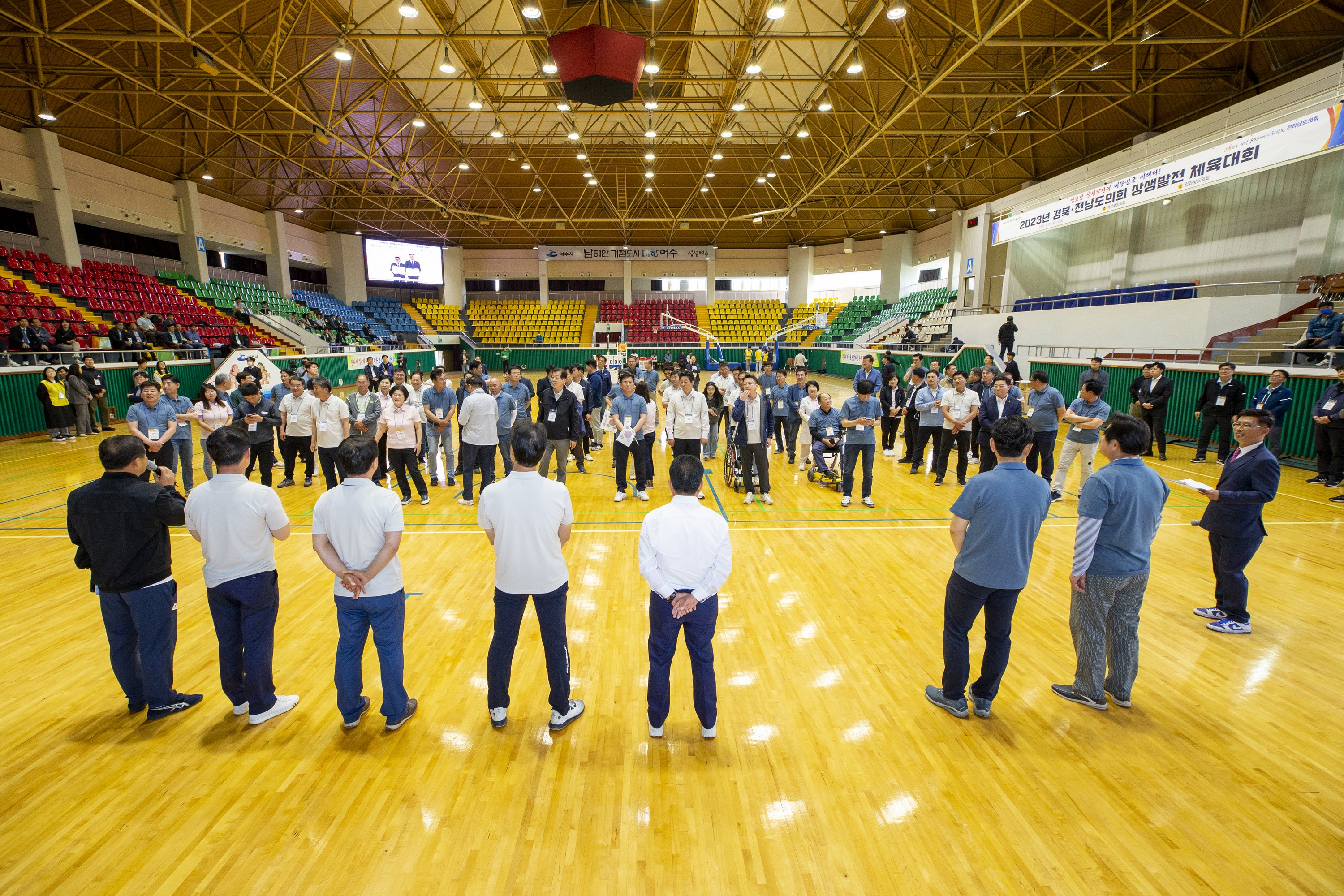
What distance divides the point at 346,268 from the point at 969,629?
3808 cm

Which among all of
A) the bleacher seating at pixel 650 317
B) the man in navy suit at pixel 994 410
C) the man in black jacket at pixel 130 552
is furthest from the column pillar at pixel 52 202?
the man in navy suit at pixel 994 410

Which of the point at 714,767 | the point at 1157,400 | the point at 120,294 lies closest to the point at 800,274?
the point at 1157,400

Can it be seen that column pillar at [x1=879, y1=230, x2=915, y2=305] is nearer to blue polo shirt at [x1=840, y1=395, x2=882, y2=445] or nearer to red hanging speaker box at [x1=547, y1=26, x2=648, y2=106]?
red hanging speaker box at [x1=547, y1=26, x2=648, y2=106]

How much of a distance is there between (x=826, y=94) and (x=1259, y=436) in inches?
774

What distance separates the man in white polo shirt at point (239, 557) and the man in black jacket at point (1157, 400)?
11582mm

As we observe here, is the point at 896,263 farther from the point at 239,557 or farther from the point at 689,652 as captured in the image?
the point at 239,557

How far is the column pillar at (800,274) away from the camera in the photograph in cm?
3794

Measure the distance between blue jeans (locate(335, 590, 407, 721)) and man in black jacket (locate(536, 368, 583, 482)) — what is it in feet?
15.7

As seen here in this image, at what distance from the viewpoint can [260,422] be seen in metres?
8.11

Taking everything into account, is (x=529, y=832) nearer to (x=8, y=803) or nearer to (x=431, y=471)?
(x=8, y=803)

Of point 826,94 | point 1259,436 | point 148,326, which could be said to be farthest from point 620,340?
point 1259,436

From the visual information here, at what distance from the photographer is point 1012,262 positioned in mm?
24172

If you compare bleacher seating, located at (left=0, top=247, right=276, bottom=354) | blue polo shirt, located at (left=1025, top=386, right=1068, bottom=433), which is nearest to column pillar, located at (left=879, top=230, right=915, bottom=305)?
blue polo shirt, located at (left=1025, top=386, right=1068, bottom=433)

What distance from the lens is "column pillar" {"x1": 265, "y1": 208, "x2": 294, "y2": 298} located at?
2748 centimetres
